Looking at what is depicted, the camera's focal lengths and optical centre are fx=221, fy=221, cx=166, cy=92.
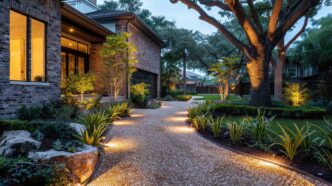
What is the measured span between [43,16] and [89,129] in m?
4.59

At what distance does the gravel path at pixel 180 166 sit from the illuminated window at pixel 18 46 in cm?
367

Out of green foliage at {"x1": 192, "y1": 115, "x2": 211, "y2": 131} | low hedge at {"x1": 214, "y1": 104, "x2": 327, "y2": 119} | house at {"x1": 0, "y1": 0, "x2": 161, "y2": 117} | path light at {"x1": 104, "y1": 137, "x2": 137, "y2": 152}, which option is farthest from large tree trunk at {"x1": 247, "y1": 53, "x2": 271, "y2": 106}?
house at {"x1": 0, "y1": 0, "x2": 161, "y2": 117}

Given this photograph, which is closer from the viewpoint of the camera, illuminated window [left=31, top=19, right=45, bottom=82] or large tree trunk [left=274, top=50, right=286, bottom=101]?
illuminated window [left=31, top=19, right=45, bottom=82]

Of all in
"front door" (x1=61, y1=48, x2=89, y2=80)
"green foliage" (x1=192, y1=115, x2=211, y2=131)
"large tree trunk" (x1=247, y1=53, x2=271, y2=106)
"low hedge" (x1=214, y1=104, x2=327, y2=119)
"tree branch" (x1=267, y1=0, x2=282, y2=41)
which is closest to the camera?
"green foliage" (x1=192, y1=115, x2=211, y2=131)

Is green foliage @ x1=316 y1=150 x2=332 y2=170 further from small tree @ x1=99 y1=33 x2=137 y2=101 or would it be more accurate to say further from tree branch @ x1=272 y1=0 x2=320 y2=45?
small tree @ x1=99 y1=33 x2=137 y2=101

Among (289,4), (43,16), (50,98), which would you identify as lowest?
(50,98)


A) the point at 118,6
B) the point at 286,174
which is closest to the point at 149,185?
the point at 286,174

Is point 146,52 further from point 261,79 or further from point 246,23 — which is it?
point 261,79

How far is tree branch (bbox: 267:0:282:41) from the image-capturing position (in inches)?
351

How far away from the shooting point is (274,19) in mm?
9289

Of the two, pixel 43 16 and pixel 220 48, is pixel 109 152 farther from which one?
pixel 220 48

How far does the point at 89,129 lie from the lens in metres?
5.25

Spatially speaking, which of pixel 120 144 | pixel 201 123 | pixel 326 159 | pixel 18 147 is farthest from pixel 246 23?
pixel 18 147

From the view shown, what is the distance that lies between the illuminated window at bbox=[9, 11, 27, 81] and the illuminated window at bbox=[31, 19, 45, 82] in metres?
0.32
